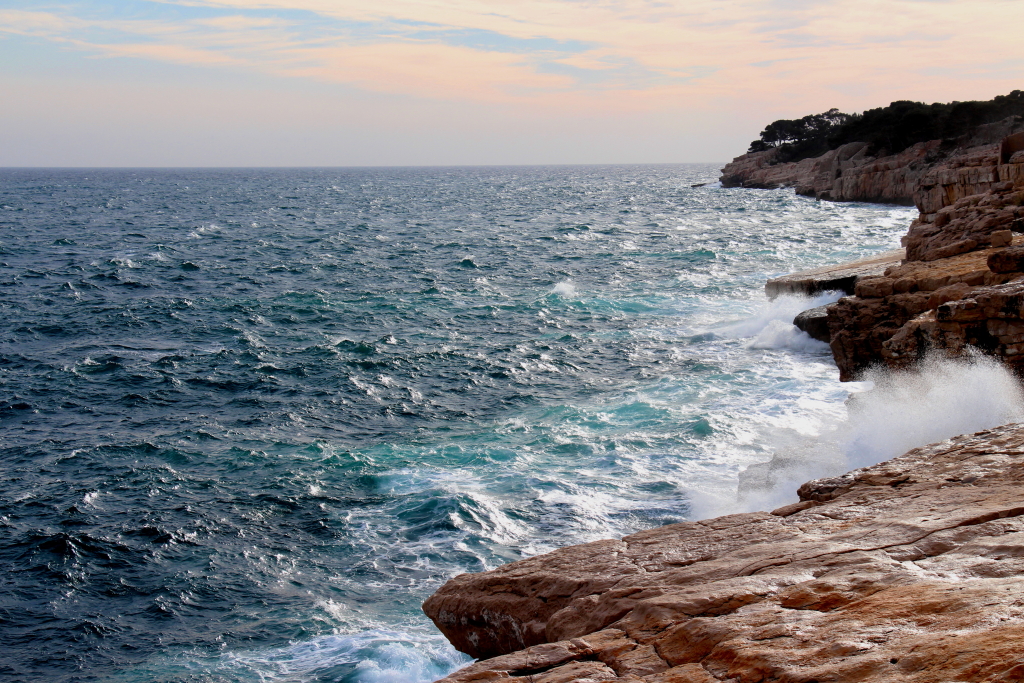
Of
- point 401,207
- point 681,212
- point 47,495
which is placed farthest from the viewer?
point 401,207

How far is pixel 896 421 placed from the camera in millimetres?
16281

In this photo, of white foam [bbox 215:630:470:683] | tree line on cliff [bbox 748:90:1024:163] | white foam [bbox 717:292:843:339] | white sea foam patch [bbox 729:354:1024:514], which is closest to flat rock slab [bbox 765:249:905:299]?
white foam [bbox 717:292:843:339]

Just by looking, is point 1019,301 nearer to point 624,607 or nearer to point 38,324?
point 624,607

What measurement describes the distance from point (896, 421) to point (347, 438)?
14.3 m

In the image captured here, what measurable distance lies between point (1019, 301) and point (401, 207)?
93.9m

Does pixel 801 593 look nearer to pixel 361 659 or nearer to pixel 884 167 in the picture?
pixel 361 659

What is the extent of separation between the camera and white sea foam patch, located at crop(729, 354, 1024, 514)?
565 inches

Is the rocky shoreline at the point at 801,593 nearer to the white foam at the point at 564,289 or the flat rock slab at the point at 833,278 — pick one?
the flat rock slab at the point at 833,278

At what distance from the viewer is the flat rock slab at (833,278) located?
28.3m

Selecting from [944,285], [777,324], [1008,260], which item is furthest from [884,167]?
[1008,260]

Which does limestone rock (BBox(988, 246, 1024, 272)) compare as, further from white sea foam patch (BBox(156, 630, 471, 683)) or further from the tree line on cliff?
the tree line on cliff

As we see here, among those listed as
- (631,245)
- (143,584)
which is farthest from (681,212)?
(143,584)

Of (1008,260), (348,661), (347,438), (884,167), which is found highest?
(884,167)

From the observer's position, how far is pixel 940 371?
1559 cm
